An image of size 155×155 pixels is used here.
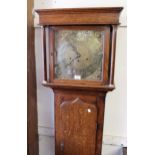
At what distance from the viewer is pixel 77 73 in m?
1.38

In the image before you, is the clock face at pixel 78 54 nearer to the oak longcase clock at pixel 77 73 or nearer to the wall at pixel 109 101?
the oak longcase clock at pixel 77 73

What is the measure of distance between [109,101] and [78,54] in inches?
18.7

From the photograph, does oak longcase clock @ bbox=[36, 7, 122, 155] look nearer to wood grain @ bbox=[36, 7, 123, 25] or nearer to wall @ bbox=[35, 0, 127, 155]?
wood grain @ bbox=[36, 7, 123, 25]

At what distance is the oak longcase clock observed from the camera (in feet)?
4.20

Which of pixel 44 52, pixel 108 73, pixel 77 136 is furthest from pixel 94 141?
pixel 44 52

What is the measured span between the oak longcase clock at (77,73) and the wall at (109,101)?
265 millimetres

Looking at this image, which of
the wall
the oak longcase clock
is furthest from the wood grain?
the wall

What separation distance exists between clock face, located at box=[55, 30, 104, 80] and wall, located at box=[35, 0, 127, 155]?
276mm

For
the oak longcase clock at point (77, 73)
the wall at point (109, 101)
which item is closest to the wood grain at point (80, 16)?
the oak longcase clock at point (77, 73)

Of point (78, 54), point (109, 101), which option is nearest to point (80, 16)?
point (78, 54)

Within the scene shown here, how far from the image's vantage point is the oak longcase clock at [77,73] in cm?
128

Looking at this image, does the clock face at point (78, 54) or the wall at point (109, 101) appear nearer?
the clock face at point (78, 54)

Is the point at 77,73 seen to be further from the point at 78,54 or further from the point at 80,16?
the point at 80,16

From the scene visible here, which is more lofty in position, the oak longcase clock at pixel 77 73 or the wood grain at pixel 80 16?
the wood grain at pixel 80 16
